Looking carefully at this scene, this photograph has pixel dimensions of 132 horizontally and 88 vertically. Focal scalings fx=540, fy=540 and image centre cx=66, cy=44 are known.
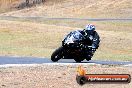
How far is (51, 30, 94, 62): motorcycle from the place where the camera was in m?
20.7

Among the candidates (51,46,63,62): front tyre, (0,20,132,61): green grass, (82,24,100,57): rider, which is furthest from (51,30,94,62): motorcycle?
(0,20,132,61): green grass

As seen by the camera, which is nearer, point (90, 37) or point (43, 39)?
point (90, 37)

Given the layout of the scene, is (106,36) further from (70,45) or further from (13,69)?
(13,69)

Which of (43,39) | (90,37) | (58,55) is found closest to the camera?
(90,37)

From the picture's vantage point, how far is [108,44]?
35.7 m

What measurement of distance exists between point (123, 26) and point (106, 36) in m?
11.6

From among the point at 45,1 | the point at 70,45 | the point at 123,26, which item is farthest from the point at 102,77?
the point at 45,1

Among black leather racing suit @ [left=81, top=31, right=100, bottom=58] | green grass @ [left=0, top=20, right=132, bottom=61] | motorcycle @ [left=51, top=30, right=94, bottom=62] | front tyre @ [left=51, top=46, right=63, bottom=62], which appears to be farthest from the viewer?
green grass @ [left=0, top=20, right=132, bottom=61]

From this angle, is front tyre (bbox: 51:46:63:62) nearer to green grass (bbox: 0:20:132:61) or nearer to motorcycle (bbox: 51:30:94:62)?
motorcycle (bbox: 51:30:94:62)

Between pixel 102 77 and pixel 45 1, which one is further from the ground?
pixel 102 77

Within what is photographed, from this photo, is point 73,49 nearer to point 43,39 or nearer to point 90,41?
point 90,41

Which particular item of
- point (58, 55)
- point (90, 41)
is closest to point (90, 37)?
point (90, 41)

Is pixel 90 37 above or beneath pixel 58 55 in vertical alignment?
above

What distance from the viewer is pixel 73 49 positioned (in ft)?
68.7
